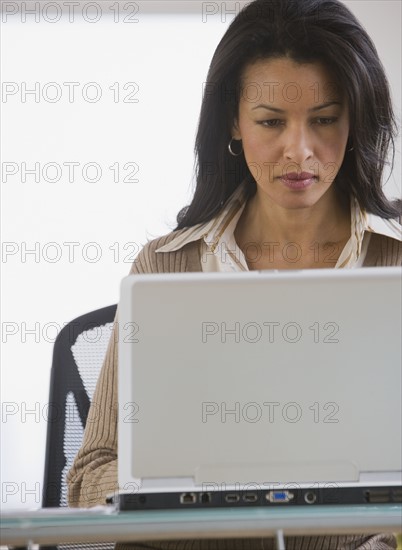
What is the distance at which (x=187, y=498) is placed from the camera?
998 mm

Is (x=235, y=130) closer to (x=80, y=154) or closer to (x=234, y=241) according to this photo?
(x=234, y=241)

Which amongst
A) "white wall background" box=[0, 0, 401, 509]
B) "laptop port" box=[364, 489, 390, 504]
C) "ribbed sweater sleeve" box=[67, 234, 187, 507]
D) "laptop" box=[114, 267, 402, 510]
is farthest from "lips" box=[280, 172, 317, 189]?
"white wall background" box=[0, 0, 401, 509]

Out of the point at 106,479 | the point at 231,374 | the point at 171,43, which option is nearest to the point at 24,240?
the point at 171,43

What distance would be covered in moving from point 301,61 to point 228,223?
12.6 inches

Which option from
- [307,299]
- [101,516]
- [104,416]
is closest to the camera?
[101,516]

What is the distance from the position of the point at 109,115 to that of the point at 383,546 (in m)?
1.92

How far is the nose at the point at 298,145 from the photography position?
5.31 feet

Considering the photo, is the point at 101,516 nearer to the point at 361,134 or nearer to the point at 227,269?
the point at 227,269

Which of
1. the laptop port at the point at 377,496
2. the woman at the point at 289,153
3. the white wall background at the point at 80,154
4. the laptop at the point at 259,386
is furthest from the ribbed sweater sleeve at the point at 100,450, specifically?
the white wall background at the point at 80,154

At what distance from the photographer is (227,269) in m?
1.65

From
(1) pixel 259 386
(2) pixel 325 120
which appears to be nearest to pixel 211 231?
(2) pixel 325 120

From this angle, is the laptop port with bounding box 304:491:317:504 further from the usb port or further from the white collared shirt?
the white collared shirt

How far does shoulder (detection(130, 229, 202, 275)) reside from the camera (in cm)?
170

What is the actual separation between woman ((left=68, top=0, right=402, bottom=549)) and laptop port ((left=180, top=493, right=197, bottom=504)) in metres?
0.53
